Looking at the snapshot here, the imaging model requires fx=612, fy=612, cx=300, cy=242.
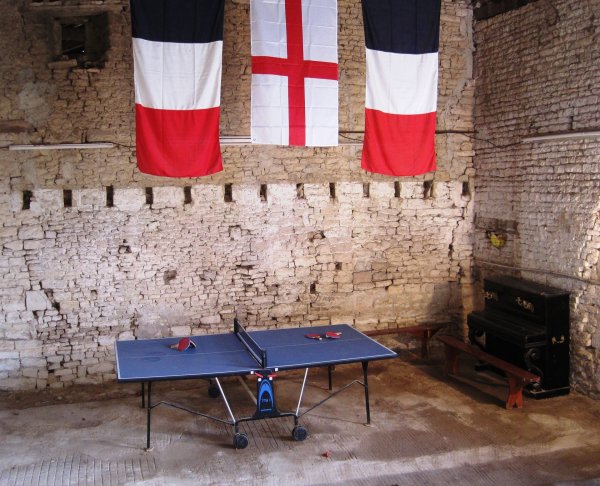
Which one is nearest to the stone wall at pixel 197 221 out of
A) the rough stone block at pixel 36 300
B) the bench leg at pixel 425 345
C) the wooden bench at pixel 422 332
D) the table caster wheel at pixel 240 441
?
the rough stone block at pixel 36 300

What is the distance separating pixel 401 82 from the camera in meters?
6.14

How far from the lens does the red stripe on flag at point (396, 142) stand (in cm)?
614

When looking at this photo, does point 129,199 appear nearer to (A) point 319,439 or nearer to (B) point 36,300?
(B) point 36,300

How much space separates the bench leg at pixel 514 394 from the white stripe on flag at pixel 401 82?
9.49 ft

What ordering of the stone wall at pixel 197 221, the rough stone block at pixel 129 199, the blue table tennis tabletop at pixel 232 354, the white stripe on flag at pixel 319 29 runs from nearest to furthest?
the blue table tennis tabletop at pixel 232 354 → the white stripe on flag at pixel 319 29 → the stone wall at pixel 197 221 → the rough stone block at pixel 129 199

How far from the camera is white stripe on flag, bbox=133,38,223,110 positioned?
18.7 ft

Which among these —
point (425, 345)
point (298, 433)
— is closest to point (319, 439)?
point (298, 433)

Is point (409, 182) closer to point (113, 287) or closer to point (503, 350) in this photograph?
point (503, 350)

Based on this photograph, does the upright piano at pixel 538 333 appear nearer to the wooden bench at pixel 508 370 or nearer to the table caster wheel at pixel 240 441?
the wooden bench at pixel 508 370

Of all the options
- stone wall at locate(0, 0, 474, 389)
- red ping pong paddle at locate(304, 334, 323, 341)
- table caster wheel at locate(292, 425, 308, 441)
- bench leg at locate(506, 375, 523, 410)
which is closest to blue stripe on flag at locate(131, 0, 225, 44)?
stone wall at locate(0, 0, 474, 389)

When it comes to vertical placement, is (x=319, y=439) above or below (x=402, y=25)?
below

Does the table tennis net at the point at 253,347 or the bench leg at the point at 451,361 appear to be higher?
the table tennis net at the point at 253,347

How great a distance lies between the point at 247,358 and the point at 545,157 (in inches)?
157

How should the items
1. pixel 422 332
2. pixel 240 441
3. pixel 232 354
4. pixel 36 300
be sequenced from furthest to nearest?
pixel 422 332
pixel 36 300
pixel 232 354
pixel 240 441
